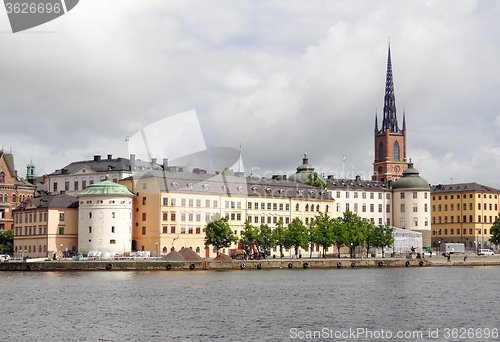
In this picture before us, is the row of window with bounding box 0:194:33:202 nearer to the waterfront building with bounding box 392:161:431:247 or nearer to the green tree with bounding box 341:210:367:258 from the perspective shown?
the green tree with bounding box 341:210:367:258

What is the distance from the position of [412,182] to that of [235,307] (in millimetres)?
121790

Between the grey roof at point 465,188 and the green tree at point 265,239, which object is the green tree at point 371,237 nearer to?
the green tree at point 265,239

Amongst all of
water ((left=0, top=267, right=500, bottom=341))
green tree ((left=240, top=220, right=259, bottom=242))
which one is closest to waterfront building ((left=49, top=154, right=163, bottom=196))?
green tree ((left=240, top=220, right=259, bottom=242))

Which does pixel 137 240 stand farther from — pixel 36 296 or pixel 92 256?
pixel 36 296

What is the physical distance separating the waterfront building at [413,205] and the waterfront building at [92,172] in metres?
58.4

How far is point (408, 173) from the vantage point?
178m

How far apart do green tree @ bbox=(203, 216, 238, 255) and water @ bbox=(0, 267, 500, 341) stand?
32985 mm

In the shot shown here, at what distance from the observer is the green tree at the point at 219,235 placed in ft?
401

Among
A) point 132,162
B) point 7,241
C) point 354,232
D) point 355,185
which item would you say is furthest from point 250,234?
point 355,185

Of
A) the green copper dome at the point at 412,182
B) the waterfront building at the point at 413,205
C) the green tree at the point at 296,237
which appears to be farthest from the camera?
the green copper dome at the point at 412,182

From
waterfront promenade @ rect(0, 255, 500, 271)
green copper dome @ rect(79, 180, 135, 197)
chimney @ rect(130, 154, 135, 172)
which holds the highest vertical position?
chimney @ rect(130, 154, 135, 172)

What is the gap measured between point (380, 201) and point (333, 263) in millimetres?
62010

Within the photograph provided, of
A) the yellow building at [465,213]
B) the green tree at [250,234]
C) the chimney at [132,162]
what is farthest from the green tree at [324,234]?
the yellow building at [465,213]

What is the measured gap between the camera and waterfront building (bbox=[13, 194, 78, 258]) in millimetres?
129375
